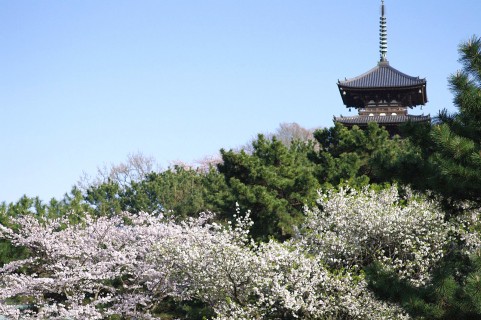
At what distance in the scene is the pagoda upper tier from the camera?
29.4m

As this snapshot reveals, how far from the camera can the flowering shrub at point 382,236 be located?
1194 cm

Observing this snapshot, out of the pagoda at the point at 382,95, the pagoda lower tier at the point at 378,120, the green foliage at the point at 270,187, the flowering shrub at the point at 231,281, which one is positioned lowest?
the flowering shrub at the point at 231,281

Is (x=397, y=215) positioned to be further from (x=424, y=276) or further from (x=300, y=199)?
(x=300, y=199)

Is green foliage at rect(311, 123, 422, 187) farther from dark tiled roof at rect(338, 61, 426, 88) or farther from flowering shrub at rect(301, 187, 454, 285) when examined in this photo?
dark tiled roof at rect(338, 61, 426, 88)

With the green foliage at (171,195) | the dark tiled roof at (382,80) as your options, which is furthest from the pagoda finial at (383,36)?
the green foliage at (171,195)

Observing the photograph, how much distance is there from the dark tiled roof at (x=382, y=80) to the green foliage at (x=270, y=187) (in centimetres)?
1198

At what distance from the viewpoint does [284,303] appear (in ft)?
36.1

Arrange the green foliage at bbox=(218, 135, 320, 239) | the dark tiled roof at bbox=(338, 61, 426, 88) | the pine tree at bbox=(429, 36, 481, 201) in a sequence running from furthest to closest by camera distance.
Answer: the dark tiled roof at bbox=(338, 61, 426, 88)
the green foliage at bbox=(218, 135, 320, 239)
the pine tree at bbox=(429, 36, 481, 201)

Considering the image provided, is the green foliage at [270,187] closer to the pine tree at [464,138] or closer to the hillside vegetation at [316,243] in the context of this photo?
the hillside vegetation at [316,243]

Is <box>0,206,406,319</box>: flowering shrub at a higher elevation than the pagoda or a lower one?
lower

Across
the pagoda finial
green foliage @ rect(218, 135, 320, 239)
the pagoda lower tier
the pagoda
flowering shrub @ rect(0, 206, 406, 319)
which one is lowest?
flowering shrub @ rect(0, 206, 406, 319)

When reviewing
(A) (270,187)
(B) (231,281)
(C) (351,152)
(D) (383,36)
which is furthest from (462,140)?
(D) (383,36)

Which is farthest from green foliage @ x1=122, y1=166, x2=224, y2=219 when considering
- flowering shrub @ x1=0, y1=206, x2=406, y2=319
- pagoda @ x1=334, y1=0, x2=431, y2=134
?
flowering shrub @ x1=0, y1=206, x2=406, y2=319

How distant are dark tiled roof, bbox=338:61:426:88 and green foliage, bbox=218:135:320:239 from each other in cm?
1198
